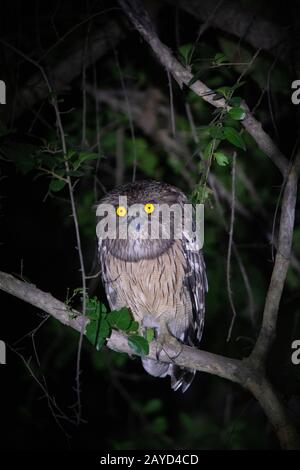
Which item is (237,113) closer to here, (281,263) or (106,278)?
(281,263)

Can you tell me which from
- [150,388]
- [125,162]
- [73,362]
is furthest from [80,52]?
[150,388]

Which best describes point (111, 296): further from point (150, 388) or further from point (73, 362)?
point (150, 388)

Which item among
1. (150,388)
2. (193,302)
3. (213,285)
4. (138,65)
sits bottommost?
(150,388)

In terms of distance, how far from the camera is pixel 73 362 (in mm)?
5320

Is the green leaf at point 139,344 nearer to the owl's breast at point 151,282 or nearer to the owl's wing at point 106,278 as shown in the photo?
the owl's breast at point 151,282

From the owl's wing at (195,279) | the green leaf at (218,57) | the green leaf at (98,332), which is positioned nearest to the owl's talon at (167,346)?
the owl's wing at (195,279)

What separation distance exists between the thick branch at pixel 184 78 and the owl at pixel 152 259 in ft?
2.17

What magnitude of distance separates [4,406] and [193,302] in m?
2.83

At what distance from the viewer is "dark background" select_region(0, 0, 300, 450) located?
3.80 metres

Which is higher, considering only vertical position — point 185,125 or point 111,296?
point 185,125

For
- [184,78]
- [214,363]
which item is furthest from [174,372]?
[184,78]

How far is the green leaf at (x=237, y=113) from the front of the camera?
211cm

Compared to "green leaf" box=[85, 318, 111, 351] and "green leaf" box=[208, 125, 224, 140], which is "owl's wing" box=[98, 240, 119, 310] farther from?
"green leaf" box=[208, 125, 224, 140]

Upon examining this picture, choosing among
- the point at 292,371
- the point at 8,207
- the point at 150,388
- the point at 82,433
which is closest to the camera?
the point at 292,371
